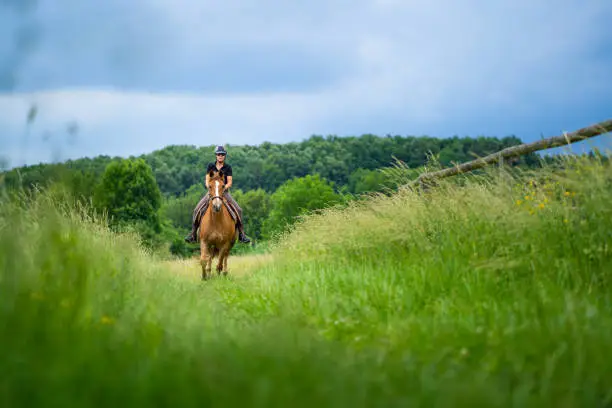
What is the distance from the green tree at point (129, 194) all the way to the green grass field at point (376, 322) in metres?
37.7

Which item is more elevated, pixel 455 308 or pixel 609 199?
pixel 609 199

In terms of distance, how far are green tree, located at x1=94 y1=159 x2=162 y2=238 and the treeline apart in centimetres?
7

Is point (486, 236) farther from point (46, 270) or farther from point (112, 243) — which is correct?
point (112, 243)

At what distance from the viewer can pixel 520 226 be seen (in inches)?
256

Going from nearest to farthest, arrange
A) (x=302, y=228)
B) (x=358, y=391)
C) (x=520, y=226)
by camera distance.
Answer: (x=358, y=391)
(x=520, y=226)
(x=302, y=228)

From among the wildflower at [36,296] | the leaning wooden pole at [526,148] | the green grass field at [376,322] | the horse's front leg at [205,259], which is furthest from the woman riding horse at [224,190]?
the wildflower at [36,296]

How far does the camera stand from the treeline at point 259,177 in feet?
106

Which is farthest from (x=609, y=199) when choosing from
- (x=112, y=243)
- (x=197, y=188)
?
(x=197, y=188)

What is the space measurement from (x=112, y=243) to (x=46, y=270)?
639cm

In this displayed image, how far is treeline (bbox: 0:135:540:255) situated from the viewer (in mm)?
32219

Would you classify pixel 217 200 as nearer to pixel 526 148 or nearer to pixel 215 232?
pixel 215 232

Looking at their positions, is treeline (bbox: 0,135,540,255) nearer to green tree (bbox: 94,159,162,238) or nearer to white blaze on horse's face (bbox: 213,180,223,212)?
green tree (bbox: 94,159,162,238)

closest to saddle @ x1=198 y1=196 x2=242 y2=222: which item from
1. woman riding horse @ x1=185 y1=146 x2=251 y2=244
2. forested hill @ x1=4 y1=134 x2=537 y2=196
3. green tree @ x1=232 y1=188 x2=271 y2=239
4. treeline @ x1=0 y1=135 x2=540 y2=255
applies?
woman riding horse @ x1=185 y1=146 x2=251 y2=244

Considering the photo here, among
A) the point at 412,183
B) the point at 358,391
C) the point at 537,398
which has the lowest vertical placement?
the point at 537,398
